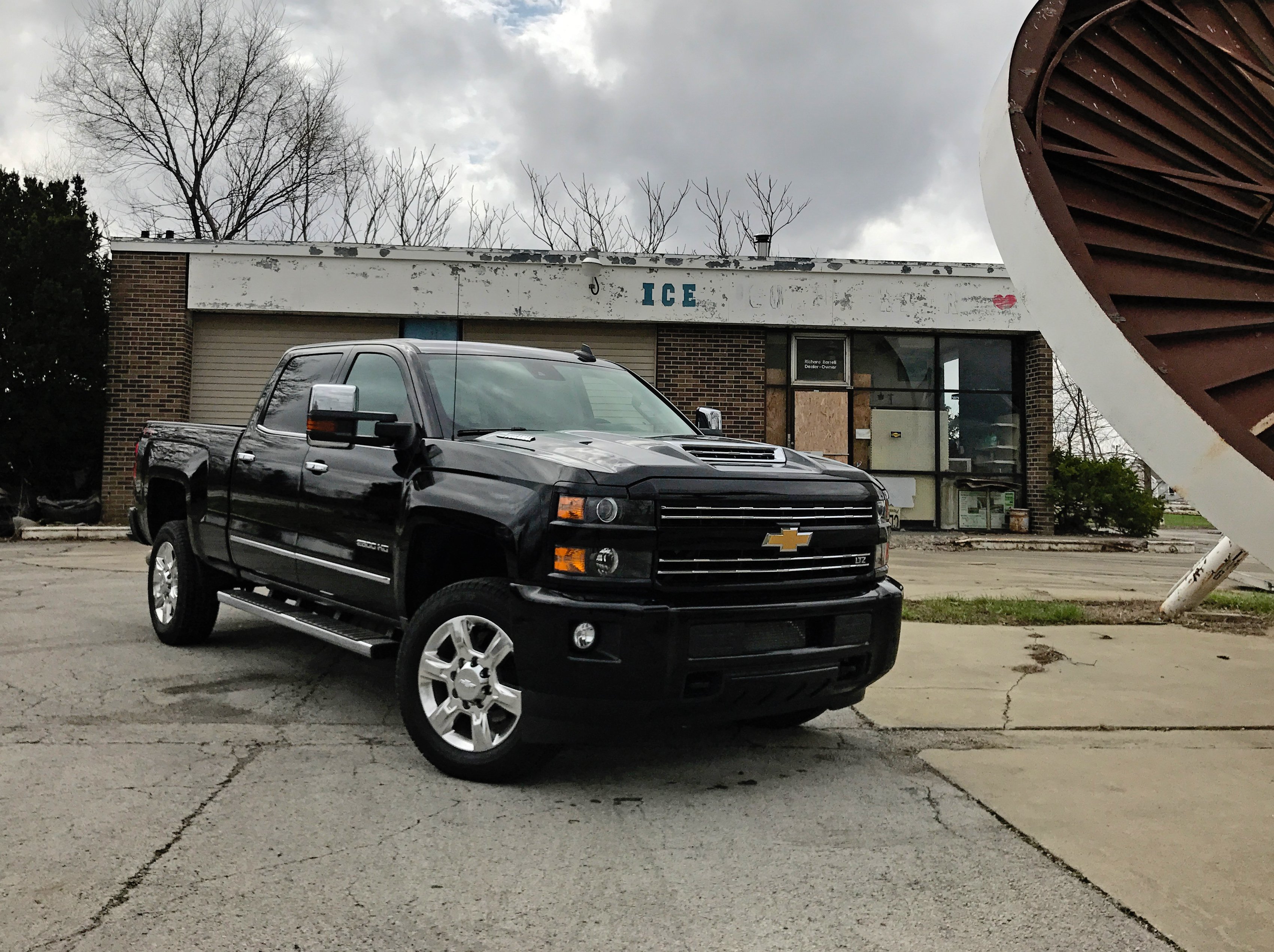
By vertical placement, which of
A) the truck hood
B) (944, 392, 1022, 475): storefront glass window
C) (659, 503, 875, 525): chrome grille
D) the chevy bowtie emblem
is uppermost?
(944, 392, 1022, 475): storefront glass window

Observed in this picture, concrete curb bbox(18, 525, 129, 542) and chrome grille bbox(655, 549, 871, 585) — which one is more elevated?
chrome grille bbox(655, 549, 871, 585)

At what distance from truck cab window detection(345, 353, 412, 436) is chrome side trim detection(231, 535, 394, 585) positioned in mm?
689

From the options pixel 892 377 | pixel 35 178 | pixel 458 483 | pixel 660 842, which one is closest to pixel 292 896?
pixel 660 842

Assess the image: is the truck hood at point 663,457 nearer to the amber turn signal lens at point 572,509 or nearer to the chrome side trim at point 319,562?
the amber turn signal lens at point 572,509

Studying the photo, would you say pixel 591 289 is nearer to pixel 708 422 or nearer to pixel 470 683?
pixel 708 422

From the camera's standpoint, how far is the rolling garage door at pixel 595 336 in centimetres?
1731

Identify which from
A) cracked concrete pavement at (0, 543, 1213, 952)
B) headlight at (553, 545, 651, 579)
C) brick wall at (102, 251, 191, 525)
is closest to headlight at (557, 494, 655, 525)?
headlight at (553, 545, 651, 579)

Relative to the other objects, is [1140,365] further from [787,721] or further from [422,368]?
[422,368]

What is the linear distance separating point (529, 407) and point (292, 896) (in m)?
2.68

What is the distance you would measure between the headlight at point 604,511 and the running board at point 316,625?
4.43 feet

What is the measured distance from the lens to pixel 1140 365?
3928 mm

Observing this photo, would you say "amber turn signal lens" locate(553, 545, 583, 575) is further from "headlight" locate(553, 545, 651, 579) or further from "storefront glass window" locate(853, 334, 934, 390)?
"storefront glass window" locate(853, 334, 934, 390)


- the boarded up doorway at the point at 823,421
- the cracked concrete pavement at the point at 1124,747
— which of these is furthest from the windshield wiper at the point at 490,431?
the boarded up doorway at the point at 823,421

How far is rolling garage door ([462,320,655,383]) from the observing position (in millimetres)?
17312
